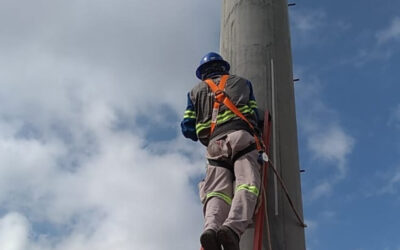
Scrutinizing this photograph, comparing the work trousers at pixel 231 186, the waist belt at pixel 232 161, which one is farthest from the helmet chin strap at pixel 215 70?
the waist belt at pixel 232 161

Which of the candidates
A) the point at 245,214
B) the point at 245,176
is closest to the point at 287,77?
the point at 245,176

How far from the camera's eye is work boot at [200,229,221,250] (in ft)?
13.7

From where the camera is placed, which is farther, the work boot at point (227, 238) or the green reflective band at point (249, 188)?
the green reflective band at point (249, 188)

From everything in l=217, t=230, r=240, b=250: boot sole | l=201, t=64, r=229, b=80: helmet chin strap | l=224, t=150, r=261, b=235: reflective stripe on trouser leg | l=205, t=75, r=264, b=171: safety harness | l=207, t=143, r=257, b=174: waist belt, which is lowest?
l=217, t=230, r=240, b=250: boot sole

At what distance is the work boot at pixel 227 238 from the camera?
164 inches

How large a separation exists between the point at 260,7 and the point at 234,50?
584 millimetres

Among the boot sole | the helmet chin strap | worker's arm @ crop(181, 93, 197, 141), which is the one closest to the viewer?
the boot sole

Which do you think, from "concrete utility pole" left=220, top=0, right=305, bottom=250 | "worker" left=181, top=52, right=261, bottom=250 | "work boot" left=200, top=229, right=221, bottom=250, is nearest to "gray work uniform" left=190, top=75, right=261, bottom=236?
"worker" left=181, top=52, right=261, bottom=250

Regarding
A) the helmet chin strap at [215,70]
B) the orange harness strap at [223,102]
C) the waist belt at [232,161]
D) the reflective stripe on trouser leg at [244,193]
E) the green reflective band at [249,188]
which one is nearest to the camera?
the reflective stripe on trouser leg at [244,193]

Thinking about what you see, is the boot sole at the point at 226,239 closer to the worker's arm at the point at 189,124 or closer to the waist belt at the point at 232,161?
the waist belt at the point at 232,161

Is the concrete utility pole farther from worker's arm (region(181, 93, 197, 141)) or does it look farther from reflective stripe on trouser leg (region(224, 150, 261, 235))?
worker's arm (region(181, 93, 197, 141))

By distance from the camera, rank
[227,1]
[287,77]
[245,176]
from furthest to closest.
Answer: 1. [227,1]
2. [287,77]
3. [245,176]

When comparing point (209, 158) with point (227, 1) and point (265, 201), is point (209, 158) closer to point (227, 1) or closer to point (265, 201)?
point (265, 201)

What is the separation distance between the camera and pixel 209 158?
197 inches
